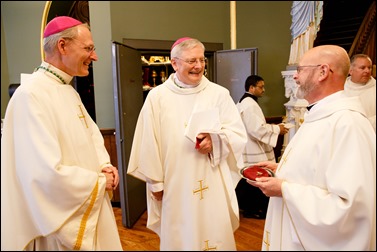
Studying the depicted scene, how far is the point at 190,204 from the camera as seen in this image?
77.5 inches

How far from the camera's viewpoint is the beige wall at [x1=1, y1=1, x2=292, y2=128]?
10.8 ft

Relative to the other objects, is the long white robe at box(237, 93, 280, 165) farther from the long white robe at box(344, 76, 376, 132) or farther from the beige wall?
the long white robe at box(344, 76, 376, 132)

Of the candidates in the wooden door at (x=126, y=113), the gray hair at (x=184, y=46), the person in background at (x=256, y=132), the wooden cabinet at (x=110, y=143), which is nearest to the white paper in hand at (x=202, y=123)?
the gray hair at (x=184, y=46)

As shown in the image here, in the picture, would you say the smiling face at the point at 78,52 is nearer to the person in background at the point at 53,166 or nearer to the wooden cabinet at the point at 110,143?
the person in background at the point at 53,166

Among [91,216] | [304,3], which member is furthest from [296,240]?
[304,3]

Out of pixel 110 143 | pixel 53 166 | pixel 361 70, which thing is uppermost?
pixel 361 70

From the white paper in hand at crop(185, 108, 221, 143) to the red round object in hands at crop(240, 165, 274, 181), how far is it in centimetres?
53

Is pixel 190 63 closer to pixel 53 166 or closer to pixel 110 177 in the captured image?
pixel 110 177

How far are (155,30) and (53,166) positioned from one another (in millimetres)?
3144

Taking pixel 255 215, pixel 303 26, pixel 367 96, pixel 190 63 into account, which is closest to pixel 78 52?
pixel 190 63

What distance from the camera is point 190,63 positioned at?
1906 millimetres

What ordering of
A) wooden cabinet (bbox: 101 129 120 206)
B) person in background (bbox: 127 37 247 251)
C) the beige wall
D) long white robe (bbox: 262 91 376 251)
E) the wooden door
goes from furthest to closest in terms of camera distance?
wooden cabinet (bbox: 101 129 120 206), the beige wall, the wooden door, person in background (bbox: 127 37 247 251), long white robe (bbox: 262 91 376 251)

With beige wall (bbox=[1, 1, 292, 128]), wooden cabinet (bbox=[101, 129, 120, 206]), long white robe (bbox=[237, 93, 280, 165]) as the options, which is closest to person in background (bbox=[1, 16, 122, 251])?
long white robe (bbox=[237, 93, 280, 165])

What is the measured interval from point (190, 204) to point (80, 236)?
90 cm
